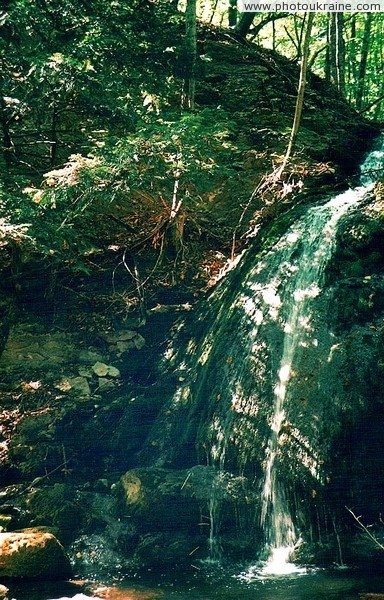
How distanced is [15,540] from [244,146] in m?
6.57

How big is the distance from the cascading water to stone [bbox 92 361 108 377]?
0.93m

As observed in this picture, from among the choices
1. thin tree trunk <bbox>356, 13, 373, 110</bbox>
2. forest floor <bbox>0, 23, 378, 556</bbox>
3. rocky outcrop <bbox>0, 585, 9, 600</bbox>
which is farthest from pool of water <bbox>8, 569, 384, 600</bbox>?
thin tree trunk <bbox>356, 13, 373, 110</bbox>

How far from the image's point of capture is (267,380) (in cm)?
607

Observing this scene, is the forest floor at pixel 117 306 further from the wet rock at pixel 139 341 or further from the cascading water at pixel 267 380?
the cascading water at pixel 267 380

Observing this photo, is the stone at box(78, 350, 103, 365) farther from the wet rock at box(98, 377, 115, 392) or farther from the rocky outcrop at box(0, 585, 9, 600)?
the rocky outcrop at box(0, 585, 9, 600)

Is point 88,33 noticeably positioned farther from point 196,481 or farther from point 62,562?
point 62,562

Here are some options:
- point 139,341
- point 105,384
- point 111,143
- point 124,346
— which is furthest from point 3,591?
point 111,143

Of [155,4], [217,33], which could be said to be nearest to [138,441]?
[155,4]

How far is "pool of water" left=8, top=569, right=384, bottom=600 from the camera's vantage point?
4406 mm

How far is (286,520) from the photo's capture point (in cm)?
533

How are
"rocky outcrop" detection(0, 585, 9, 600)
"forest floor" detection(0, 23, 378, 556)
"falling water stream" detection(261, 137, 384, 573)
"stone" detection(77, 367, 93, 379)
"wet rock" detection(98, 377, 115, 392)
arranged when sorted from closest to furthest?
"rocky outcrop" detection(0, 585, 9, 600) < "falling water stream" detection(261, 137, 384, 573) < "forest floor" detection(0, 23, 378, 556) < "wet rock" detection(98, 377, 115, 392) < "stone" detection(77, 367, 93, 379)

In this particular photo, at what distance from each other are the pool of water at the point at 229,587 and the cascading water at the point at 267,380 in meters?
0.38

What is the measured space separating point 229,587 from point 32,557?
164cm

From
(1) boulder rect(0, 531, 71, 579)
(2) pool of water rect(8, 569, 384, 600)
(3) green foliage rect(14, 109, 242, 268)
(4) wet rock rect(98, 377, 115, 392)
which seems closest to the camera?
(2) pool of water rect(8, 569, 384, 600)
